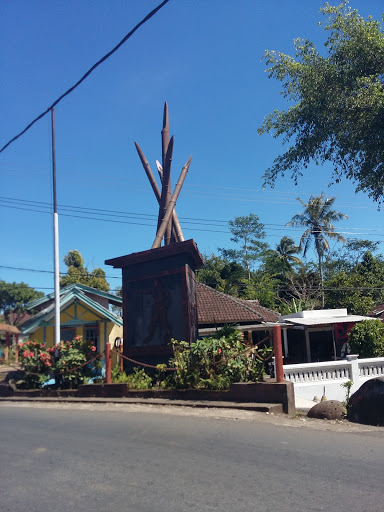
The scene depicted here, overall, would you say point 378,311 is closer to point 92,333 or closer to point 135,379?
point 92,333

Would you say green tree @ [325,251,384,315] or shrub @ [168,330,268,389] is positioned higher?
green tree @ [325,251,384,315]

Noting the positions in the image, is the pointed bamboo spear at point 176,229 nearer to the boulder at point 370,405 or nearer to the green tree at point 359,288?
the boulder at point 370,405

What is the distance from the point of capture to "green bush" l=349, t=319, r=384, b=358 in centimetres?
1831

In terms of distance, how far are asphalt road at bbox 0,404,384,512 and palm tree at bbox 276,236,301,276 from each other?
34.8 meters

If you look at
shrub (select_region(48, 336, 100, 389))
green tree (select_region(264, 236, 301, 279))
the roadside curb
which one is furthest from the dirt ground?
green tree (select_region(264, 236, 301, 279))

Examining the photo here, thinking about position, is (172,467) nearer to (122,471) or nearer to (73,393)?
(122,471)

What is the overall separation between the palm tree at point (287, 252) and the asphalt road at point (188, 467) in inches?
1370

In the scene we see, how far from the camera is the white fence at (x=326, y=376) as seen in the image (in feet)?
42.5

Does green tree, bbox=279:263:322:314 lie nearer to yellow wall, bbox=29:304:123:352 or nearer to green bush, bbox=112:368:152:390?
yellow wall, bbox=29:304:123:352

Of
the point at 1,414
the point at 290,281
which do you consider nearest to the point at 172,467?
the point at 1,414

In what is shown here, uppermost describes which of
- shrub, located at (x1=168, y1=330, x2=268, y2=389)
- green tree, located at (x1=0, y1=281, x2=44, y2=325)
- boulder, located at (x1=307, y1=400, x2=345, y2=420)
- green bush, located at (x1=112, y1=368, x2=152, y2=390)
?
green tree, located at (x1=0, y1=281, x2=44, y2=325)

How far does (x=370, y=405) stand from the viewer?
8.35 m

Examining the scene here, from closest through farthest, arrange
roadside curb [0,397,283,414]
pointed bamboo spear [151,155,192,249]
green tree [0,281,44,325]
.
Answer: roadside curb [0,397,283,414]
pointed bamboo spear [151,155,192,249]
green tree [0,281,44,325]

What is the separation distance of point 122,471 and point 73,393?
737cm
